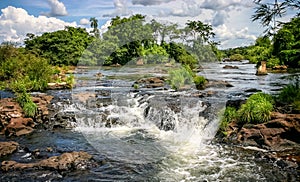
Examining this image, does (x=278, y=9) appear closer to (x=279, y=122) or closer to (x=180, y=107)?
(x=279, y=122)

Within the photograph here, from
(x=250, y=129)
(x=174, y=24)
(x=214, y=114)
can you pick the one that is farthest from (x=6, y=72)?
(x=250, y=129)

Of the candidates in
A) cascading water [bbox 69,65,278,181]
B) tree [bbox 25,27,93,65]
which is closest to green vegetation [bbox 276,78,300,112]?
cascading water [bbox 69,65,278,181]

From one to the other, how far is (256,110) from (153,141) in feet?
12.6

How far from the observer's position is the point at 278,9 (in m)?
10.8

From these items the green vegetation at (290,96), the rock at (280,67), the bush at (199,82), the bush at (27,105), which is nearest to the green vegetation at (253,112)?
the green vegetation at (290,96)

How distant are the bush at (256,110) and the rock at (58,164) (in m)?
5.75

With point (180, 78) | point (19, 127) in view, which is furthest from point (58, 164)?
point (180, 78)

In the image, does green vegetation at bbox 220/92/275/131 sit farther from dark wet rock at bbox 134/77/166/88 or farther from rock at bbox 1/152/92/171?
dark wet rock at bbox 134/77/166/88

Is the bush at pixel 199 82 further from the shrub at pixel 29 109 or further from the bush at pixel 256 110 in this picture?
the shrub at pixel 29 109

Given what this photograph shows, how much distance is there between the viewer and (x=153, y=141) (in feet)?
37.2

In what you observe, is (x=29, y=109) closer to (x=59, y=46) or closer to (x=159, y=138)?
(x=159, y=138)

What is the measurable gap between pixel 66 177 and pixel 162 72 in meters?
19.6

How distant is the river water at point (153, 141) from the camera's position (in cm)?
809

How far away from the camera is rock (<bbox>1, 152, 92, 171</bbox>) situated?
8.17 meters
